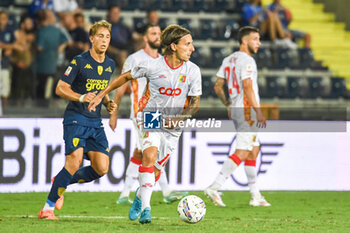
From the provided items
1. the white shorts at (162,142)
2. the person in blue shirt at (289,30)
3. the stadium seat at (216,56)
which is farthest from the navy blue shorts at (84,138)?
the person in blue shirt at (289,30)

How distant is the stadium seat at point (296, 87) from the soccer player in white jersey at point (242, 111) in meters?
5.74

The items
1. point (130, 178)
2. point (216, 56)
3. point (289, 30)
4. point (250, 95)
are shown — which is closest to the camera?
point (250, 95)

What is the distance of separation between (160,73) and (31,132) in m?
3.66

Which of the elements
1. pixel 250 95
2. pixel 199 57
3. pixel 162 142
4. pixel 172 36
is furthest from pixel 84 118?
pixel 199 57

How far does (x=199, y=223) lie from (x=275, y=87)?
26.6 feet

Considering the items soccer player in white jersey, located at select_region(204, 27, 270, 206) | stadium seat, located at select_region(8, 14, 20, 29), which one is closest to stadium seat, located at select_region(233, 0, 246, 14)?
stadium seat, located at select_region(8, 14, 20, 29)

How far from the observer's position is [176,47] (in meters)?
7.54

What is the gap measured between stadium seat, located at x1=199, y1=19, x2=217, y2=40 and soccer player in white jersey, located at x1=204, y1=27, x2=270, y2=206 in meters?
6.18

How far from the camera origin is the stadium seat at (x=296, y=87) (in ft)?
50.5

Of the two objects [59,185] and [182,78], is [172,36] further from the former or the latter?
[59,185]

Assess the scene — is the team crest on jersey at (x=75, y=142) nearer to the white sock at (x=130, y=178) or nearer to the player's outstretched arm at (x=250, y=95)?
the white sock at (x=130, y=178)

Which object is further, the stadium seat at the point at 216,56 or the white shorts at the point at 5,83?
the stadium seat at the point at 216,56

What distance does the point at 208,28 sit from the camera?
16.2 metres

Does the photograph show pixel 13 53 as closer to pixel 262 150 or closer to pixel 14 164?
pixel 14 164
